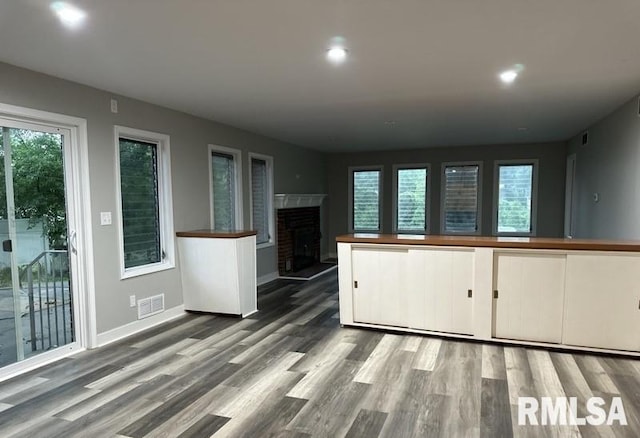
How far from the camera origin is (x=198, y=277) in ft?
14.8

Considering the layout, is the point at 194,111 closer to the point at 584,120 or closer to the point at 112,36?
the point at 112,36

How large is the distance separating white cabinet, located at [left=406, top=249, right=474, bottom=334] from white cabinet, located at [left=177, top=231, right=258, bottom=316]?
1.84 meters

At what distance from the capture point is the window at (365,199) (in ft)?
27.8

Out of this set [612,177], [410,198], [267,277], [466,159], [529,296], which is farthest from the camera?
[410,198]

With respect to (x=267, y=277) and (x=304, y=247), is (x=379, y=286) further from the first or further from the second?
(x=304, y=247)

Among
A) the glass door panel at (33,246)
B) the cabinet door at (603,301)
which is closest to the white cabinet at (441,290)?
the cabinet door at (603,301)

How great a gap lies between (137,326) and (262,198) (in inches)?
118

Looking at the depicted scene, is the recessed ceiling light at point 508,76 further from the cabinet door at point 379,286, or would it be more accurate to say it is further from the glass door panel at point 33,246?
the glass door panel at point 33,246

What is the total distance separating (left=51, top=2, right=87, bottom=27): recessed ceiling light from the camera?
6.70 feet

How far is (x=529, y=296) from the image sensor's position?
3.39 meters

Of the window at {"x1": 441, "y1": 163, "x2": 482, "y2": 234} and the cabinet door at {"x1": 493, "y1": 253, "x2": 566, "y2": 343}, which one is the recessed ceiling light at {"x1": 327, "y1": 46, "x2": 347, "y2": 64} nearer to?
the cabinet door at {"x1": 493, "y1": 253, "x2": 566, "y2": 343}

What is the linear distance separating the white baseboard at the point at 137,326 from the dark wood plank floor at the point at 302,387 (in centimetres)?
15

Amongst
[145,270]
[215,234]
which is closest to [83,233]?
[145,270]

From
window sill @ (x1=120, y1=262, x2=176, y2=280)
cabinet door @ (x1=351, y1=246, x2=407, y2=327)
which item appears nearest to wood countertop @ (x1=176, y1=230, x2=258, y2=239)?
window sill @ (x1=120, y1=262, x2=176, y2=280)
